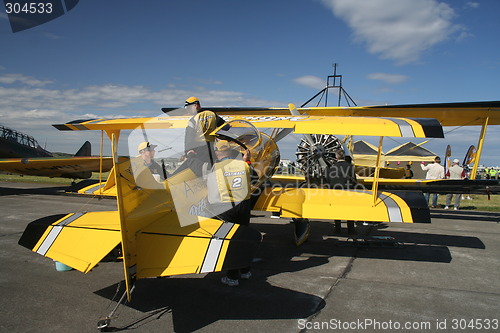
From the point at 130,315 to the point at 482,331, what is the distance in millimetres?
3254

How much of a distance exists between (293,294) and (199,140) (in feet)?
6.93

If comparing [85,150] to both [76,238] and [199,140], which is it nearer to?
[199,140]

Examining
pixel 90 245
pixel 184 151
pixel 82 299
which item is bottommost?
pixel 82 299

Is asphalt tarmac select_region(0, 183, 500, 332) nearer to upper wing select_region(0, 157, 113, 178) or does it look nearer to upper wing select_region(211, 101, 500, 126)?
upper wing select_region(211, 101, 500, 126)

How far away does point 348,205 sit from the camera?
5207mm

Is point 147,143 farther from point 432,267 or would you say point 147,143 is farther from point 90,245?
point 432,267

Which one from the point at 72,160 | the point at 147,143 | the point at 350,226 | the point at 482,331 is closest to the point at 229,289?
the point at 147,143

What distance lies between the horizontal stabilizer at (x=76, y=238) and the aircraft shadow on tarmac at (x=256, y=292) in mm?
717

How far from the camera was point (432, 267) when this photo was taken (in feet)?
16.4

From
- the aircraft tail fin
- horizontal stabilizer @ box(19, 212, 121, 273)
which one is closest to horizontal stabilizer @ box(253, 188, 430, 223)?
horizontal stabilizer @ box(19, 212, 121, 273)

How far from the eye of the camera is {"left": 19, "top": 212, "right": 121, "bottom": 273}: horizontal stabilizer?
3.21m

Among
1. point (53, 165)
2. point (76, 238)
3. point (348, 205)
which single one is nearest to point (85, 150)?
point (53, 165)

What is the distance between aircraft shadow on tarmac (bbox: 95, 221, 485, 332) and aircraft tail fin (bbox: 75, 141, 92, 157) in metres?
15.8

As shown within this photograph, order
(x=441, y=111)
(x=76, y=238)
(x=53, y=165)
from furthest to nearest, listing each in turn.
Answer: (x=53, y=165) → (x=441, y=111) → (x=76, y=238)
